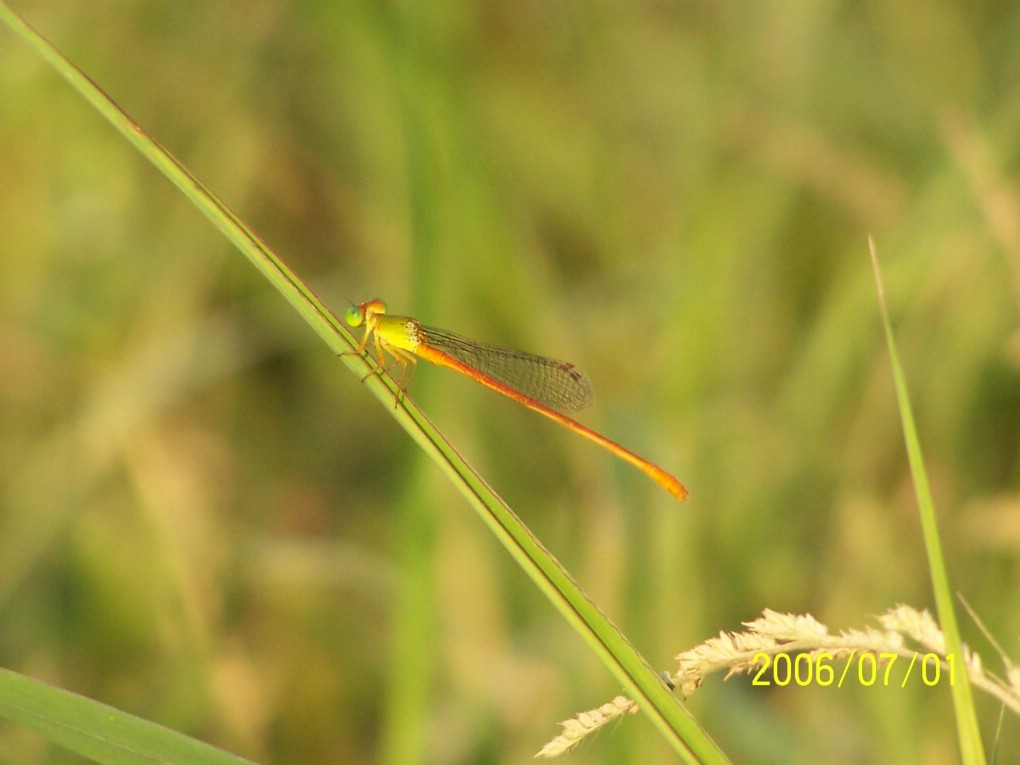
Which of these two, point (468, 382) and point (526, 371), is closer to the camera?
point (526, 371)

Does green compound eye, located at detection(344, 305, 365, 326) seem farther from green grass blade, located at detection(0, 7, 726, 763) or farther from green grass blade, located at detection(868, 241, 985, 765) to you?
green grass blade, located at detection(868, 241, 985, 765)

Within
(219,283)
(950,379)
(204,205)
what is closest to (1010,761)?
(950,379)

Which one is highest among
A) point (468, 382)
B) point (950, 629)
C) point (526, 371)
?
point (468, 382)

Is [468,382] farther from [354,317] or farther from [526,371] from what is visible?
[354,317]

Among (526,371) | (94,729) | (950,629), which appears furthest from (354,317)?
(950,629)

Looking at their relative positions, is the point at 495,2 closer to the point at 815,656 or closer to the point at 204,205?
the point at 204,205

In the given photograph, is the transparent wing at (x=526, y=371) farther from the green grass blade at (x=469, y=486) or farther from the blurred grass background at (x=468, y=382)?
the green grass blade at (x=469, y=486)

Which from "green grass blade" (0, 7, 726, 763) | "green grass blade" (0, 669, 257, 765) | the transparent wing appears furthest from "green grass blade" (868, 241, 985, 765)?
the transparent wing
